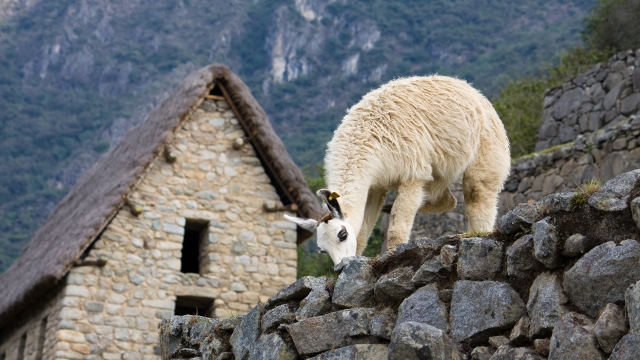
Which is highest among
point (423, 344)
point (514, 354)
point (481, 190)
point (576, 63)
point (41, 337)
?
point (576, 63)

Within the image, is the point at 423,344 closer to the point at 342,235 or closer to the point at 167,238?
the point at 342,235

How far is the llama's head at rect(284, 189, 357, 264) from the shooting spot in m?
6.39

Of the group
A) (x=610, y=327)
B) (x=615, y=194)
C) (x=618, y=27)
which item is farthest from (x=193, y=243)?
(x=610, y=327)

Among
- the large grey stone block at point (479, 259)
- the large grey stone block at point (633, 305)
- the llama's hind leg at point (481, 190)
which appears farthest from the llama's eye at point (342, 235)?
the large grey stone block at point (633, 305)

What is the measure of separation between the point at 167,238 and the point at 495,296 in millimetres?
9754

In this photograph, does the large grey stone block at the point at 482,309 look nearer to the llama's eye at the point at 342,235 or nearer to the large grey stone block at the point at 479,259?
the large grey stone block at the point at 479,259

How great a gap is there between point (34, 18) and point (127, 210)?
7631 cm

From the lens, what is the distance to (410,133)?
23.2ft

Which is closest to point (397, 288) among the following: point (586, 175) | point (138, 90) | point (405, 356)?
point (405, 356)

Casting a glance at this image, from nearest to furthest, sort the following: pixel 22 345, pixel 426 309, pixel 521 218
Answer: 1. pixel 521 218
2. pixel 426 309
3. pixel 22 345

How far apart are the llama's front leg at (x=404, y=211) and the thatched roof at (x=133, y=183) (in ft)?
23.7

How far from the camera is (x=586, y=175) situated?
38.4 feet

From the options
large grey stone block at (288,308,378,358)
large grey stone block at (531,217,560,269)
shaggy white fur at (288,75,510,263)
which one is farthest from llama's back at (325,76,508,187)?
large grey stone block at (531,217,560,269)

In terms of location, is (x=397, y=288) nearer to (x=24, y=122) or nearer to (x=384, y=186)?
(x=384, y=186)
